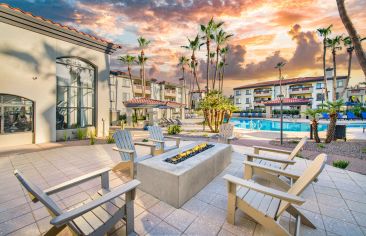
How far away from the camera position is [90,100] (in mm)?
11125

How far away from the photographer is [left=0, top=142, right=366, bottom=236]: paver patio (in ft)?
8.14

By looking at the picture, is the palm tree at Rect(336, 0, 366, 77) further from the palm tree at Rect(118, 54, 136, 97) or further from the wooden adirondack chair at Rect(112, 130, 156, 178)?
the palm tree at Rect(118, 54, 136, 97)

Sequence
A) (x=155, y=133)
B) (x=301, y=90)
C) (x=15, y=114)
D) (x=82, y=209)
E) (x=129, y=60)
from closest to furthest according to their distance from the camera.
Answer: (x=82, y=209) < (x=155, y=133) < (x=15, y=114) < (x=129, y=60) < (x=301, y=90)

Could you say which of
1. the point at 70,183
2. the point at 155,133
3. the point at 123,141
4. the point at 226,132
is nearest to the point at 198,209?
the point at 70,183

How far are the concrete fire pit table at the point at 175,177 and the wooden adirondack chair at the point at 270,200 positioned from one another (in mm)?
908

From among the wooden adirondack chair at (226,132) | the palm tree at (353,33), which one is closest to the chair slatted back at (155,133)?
the wooden adirondack chair at (226,132)

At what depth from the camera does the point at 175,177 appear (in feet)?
9.80

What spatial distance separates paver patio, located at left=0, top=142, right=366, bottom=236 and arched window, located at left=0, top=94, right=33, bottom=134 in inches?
173

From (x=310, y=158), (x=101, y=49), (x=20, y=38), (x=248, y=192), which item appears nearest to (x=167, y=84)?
(x=101, y=49)

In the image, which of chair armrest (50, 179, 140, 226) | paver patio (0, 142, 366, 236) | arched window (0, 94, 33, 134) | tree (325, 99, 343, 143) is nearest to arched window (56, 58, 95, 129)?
arched window (0, 94, 33, 134)

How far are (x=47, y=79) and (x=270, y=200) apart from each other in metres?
11.1

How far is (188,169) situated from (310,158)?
5842 millimetres

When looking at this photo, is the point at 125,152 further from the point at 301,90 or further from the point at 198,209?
the point at 301,90

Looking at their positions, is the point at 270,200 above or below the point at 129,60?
below
